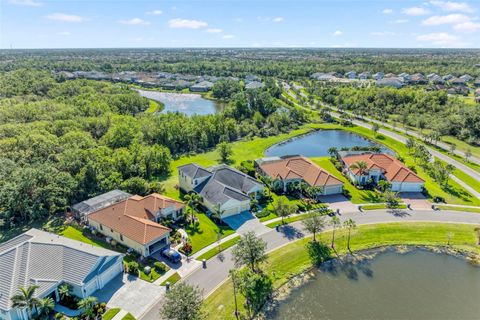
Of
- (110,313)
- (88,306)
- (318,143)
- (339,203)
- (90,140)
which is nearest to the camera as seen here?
(88,306)

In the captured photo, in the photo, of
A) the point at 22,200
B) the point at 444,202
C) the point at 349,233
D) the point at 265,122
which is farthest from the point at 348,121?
the point at 22,200

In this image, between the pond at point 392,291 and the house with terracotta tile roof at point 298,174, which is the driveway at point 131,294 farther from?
the house with terracotta tile roof at point 298,174

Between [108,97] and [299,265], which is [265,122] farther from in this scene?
[299,265]

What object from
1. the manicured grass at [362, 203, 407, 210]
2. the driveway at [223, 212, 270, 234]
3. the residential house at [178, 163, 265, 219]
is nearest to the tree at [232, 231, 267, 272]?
the driveway at [223, 212, 270, 234]

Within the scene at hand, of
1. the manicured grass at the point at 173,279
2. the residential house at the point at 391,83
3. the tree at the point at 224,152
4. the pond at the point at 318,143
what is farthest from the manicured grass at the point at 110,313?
the residential house at the point at 391,83

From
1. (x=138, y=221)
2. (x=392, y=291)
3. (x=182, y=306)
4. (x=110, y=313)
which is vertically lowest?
(x=392, y=291)

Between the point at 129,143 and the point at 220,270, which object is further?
the point at 129,143

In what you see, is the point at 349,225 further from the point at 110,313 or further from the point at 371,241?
the point at 110,313

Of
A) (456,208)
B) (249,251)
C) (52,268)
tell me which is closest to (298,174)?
(456,208)
